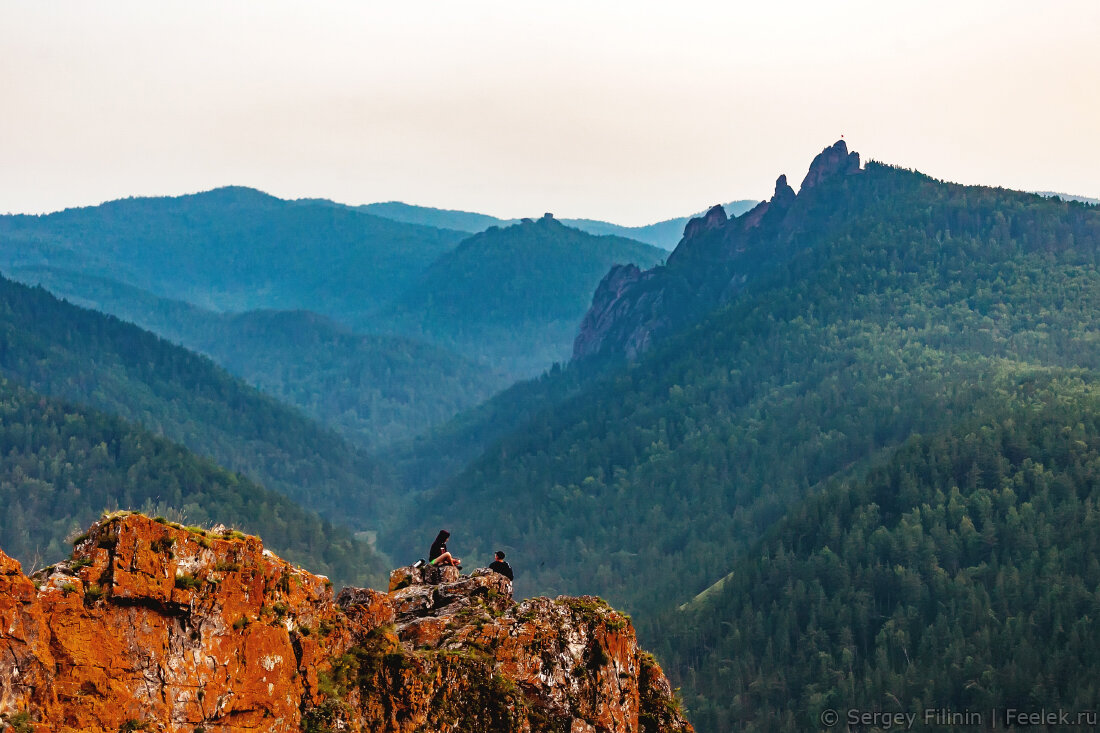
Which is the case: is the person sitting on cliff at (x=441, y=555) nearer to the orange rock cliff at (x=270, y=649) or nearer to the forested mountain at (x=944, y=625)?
the orange rock cliff at (x=270, y=649)

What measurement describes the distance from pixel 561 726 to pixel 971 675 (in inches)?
4996

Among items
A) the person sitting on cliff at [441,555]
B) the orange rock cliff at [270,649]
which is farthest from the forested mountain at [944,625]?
the orange rock cliff at [270,649]

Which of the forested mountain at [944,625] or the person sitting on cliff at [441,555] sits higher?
the person sitting on cliff at [441,555]

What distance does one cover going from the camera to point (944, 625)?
16975 cm

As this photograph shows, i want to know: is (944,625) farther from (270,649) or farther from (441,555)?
(270,649)

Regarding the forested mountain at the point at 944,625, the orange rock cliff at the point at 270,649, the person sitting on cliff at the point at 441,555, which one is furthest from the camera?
the forested mountain at the point at 944,625

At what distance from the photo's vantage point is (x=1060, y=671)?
147 m

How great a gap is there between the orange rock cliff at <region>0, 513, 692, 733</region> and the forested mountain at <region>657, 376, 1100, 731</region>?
384 feet

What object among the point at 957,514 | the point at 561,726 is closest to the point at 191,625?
the point at 561,726

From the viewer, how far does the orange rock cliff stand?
31.7 meters

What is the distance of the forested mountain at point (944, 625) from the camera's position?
152m

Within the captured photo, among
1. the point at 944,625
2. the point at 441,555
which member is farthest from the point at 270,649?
the point at 944,625

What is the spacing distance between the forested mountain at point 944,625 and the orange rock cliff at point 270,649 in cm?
11690

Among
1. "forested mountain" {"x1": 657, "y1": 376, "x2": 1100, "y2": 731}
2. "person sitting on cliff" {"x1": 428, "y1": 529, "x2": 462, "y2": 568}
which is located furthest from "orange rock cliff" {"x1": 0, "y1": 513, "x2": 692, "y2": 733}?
"forested mountain" {"x1": 657, "y1": 376, "x2": 1100, "y2": 731}
